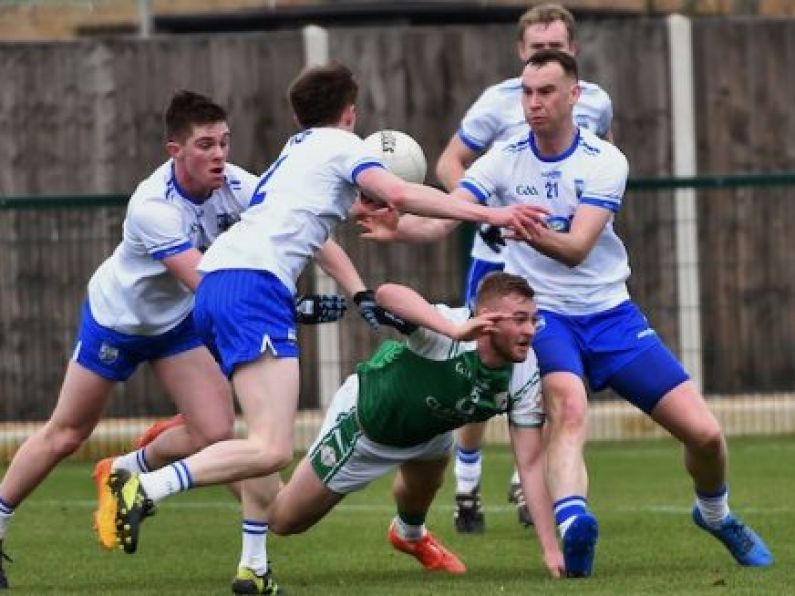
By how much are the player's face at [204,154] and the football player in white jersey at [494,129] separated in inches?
77.4

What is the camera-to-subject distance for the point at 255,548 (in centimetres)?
939

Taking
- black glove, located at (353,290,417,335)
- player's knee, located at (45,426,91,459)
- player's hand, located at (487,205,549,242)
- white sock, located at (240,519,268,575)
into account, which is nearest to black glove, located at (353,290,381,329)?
black glove, located at (353,290,417,335)

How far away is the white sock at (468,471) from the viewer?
468 inches

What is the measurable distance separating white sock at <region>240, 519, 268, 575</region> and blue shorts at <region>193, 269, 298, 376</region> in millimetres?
671

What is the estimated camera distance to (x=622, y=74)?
1759cm

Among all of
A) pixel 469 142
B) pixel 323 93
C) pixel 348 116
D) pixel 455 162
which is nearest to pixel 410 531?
pixel 348 116

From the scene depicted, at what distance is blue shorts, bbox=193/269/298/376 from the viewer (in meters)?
9.11

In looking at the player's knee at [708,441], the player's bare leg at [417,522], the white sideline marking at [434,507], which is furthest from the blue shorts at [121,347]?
the white sideline marking at [434,507]

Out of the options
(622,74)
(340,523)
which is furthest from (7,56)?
(340,523)

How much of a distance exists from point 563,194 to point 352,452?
1413mm

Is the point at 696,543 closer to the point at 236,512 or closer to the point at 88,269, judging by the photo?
the point at 236,512

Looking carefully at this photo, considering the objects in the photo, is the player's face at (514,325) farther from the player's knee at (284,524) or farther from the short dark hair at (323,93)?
the player's knee at (284,524)

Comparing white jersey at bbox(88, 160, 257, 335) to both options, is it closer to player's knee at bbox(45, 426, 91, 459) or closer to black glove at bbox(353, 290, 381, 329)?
player's knee at bbox(45, 426, 91, 459)

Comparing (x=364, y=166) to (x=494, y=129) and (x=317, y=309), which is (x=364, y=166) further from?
(x=494, y=129)
